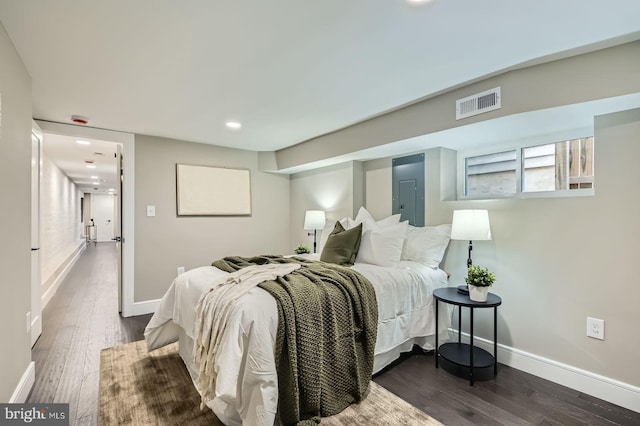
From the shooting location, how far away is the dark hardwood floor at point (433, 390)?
1917 mm

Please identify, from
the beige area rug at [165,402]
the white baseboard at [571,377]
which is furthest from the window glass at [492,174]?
the beige area rug at [165,402]

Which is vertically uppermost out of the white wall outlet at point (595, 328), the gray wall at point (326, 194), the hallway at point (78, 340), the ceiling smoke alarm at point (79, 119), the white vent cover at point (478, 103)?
the ceiling smoke alarm at point (79, 119)

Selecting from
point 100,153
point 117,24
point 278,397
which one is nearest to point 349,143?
point 117,24

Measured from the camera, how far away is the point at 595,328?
219 cm

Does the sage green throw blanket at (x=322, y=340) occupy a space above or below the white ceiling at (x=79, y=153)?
below

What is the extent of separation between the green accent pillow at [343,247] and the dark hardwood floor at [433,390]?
1.03 meters

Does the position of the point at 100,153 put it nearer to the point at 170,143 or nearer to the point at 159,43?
the point at 170,143

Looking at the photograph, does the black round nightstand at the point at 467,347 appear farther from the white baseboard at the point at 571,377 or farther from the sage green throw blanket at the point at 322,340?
the sage green throw blanket at the point at 322,340

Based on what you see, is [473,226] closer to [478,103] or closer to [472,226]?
[472,226]

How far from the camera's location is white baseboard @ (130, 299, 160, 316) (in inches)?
150

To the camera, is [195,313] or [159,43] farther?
[195,313]

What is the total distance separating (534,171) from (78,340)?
467 centimetres

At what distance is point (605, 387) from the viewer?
2107 mm

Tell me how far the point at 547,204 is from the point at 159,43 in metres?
3.02
